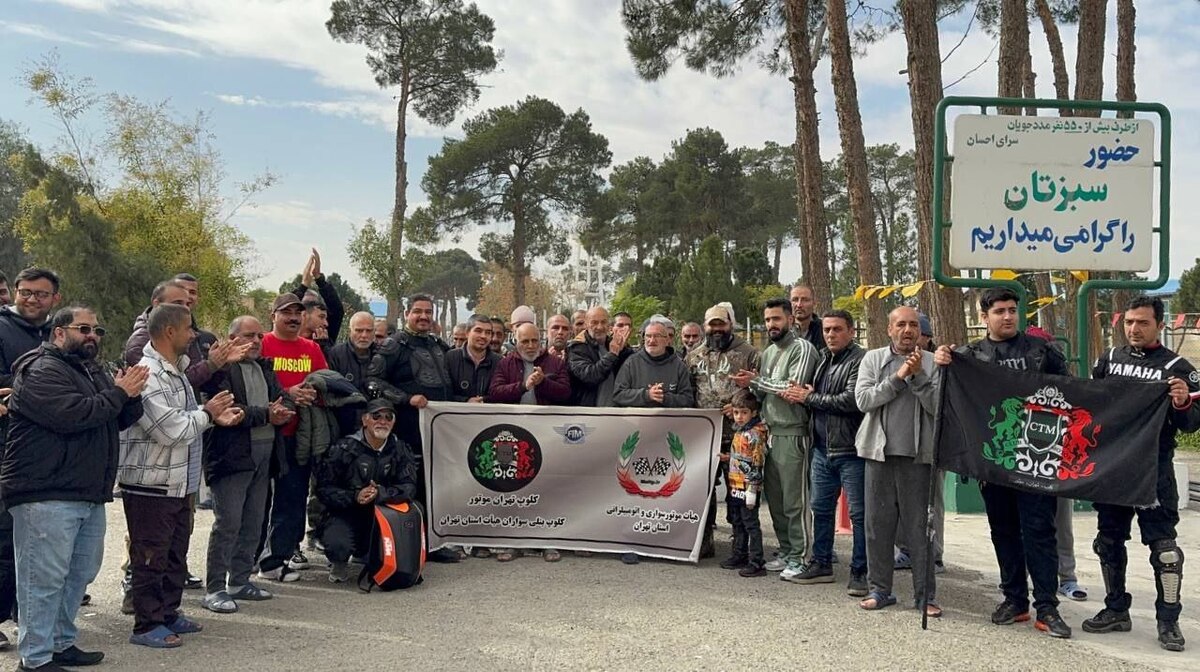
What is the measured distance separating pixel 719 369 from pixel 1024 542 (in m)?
2.36

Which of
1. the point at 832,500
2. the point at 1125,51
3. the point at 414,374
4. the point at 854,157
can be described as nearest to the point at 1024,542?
the point at 832,500

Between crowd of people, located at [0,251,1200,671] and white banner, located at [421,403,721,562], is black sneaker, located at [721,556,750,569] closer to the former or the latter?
crowd of people, located at [0,251,1200,671]

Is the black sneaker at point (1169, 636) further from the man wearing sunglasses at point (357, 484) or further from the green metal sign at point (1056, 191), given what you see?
the man wearing sunglasses at point (357, 484)

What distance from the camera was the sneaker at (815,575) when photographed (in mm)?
6062

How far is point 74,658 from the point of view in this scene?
14.6ft

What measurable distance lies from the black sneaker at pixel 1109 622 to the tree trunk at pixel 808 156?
28.5 ft

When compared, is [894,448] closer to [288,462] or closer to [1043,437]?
[1043,437]

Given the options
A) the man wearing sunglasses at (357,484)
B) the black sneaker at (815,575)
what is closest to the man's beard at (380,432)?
the man wearing sunglasses at (357,484)

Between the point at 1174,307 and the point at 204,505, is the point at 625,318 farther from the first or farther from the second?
the point at 1174,307

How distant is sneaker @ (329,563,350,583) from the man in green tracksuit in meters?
2.92

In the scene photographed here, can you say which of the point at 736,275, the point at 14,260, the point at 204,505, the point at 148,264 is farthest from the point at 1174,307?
the point at 14,260

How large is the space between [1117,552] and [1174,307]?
49.4 metres

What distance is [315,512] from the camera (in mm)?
6223

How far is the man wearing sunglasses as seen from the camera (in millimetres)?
5996
